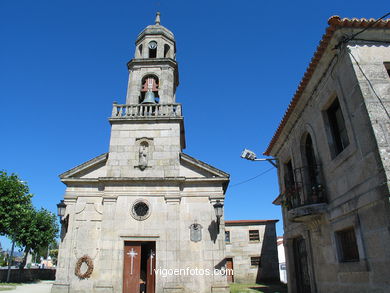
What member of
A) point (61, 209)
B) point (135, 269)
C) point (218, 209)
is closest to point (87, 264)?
point (135, 269)

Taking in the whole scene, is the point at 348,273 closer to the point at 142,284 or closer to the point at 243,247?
the point at 142,284

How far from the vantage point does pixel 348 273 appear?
6.63 metres

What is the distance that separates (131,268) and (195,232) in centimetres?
298

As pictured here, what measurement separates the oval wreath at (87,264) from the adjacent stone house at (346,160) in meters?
8.24

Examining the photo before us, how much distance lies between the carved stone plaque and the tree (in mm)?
16875

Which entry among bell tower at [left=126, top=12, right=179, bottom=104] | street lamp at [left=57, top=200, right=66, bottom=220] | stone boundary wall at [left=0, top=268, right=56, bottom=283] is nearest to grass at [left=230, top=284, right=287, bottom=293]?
street lamp at [left=57, top=200, right=66, bottom=220]

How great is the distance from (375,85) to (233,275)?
20.6 metres

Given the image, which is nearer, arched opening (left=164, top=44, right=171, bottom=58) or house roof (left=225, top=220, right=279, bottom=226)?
arched opening (left=164, top=44, right=171, bottom=58)

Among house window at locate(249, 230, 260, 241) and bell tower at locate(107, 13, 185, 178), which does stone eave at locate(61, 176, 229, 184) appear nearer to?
bell tower at locate(107, 13, 185, 178)

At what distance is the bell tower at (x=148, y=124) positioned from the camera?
13523mm

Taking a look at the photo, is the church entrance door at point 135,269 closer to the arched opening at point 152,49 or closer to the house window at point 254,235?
the arched opening at point 152,49

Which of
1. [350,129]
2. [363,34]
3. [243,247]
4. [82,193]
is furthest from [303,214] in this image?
[243,247]

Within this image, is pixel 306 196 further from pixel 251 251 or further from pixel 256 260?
pixel 256 260

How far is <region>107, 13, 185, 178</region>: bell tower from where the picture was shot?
13.5m
